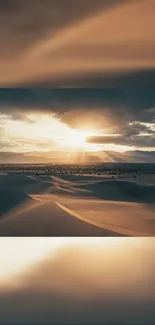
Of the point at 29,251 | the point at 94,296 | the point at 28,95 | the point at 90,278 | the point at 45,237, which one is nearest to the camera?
the point at 94,296

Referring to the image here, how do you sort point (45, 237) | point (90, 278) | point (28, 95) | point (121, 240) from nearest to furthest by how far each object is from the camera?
point (90, 278) → point (121, 240) → point (45, 237) → point (28, 95)

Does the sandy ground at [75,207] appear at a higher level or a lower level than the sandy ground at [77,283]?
higher

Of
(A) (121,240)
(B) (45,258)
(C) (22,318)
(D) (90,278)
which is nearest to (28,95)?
(A) (121,240)

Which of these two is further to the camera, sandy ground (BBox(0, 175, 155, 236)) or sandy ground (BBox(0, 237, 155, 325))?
sandy ground (BBox(0, 175, 155, 236))

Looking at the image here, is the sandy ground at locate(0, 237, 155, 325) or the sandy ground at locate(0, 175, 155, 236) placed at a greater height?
the sandy ground at locate(0, 175, 155, 236)

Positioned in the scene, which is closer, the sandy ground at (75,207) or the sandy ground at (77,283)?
the sandy ground at (77,283)

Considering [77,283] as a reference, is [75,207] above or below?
above

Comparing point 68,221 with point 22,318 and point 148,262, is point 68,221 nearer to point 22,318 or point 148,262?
point 148,262

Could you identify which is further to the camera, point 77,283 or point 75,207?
point 75,207
